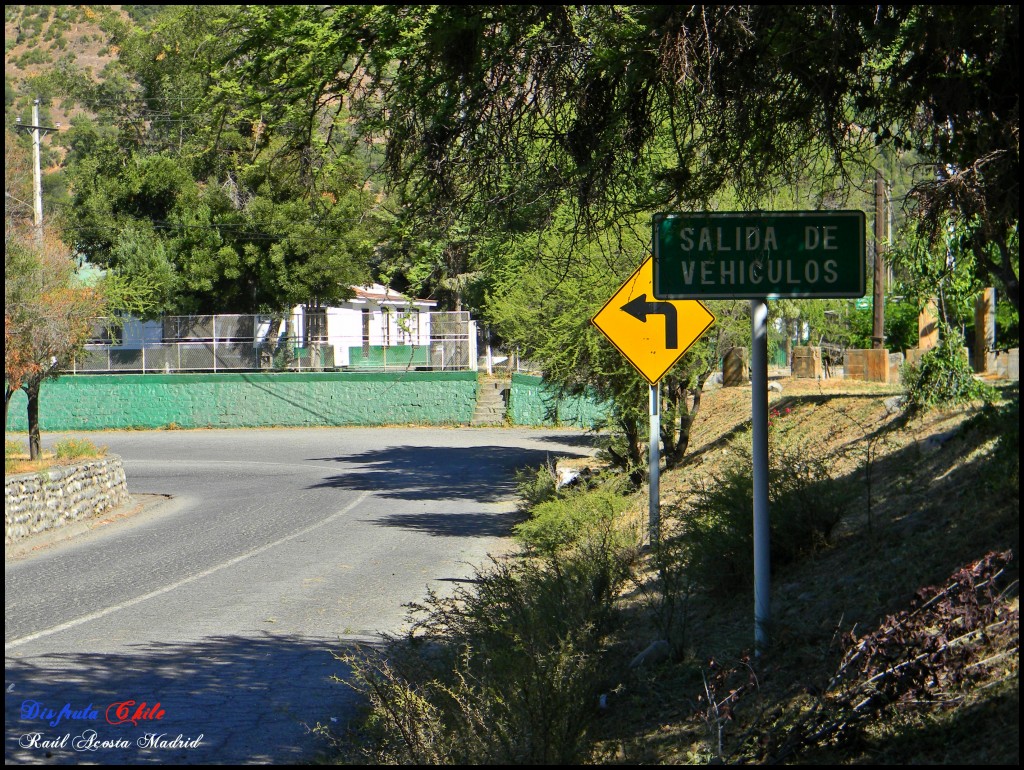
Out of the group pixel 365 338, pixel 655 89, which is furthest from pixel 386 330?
pixel 655 89

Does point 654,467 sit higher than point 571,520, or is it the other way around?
point 654,467

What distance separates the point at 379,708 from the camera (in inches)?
213

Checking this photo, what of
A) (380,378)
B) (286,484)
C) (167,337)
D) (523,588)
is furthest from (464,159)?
(167,337)

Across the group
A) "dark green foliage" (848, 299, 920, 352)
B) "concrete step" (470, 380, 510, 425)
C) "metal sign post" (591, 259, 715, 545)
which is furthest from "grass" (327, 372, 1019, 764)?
"concrete step" (470, 380, 510, 425)

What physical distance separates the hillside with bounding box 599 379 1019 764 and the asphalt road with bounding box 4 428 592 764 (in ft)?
7.02

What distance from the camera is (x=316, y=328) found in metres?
43.2

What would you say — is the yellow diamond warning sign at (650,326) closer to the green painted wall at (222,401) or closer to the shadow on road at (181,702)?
Result: the shadow on road at (181,702)

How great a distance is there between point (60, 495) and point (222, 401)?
24.3m

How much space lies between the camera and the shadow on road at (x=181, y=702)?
5.98 metres

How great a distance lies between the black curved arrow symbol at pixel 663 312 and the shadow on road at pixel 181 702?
4.39 m

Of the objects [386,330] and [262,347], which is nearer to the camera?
[262,347]

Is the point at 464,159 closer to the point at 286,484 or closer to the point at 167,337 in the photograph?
the point at 286,484

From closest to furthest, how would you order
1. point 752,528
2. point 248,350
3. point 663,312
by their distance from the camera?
point 752,528, point 663,312, point 248,350

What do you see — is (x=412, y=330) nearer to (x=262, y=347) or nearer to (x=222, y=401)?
(x=262, y=347)
